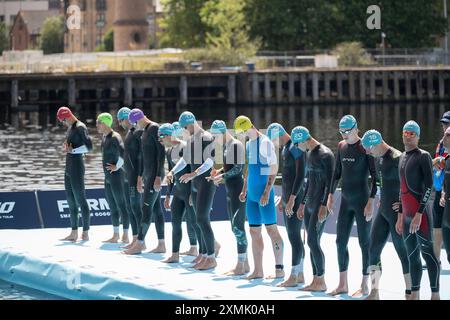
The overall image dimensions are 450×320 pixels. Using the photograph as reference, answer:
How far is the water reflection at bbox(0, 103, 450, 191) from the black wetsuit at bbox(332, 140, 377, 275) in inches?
928

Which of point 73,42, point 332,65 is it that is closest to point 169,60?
point 332,65

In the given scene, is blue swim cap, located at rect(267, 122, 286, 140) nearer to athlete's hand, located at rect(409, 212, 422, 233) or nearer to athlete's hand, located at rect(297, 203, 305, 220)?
athlete's hand, located at rect(297, 203, 305, 220)

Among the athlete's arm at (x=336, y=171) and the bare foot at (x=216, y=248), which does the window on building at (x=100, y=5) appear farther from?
the athlete's arm at (x=336, y=171)

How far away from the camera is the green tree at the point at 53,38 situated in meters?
168

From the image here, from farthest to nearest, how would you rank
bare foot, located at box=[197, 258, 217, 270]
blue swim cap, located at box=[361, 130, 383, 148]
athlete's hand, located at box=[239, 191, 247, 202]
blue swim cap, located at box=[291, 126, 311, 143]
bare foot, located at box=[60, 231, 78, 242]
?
bare foot, located at box=[60, 231, 78, 242] < bare foot, located at box=[197, 258, 217, 270] < athlete's hand, located at box=[239, 191, 247, 202] < blue swim cap, located at box=[291, 126, 311, 143] < blue swim cap, located at box=[361, 130, 383, 148]

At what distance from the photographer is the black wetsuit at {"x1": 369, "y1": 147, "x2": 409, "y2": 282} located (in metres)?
15.6

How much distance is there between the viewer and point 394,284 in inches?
660

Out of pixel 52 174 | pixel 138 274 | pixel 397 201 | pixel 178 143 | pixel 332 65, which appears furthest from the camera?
pixel 332 65

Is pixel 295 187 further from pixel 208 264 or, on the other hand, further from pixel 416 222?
pixel 416 222

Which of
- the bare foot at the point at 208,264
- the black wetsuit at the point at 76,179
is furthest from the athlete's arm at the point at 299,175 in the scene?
the black wetsuit at the point at 76,179

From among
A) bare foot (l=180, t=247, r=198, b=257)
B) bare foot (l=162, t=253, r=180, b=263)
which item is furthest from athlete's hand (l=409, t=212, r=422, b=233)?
bare foot (l=180, t=247, r=198, b=257)

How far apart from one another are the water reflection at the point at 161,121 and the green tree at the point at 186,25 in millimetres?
23359
